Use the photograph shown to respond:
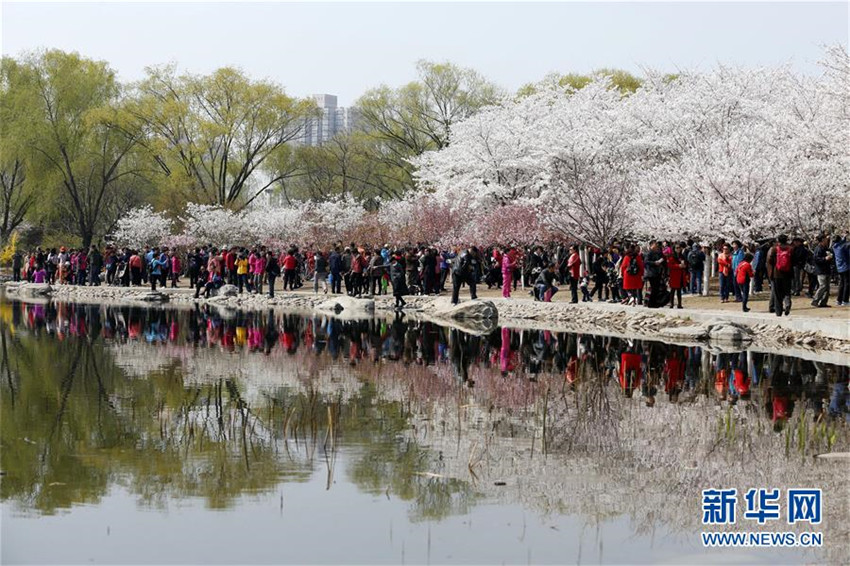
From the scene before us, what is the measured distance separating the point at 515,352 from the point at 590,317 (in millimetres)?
7728

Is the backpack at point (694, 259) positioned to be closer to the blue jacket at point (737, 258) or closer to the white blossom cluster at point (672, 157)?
the white blossom cluster at point (672, 157)

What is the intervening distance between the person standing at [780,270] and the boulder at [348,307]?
12.1m

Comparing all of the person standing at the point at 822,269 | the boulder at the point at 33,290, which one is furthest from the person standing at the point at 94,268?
the person standing at the point at 822,269

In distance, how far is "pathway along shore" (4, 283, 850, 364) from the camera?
2159 centimetres

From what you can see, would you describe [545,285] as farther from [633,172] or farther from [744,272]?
[633,172]

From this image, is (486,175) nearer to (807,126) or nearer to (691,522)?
(807,126)

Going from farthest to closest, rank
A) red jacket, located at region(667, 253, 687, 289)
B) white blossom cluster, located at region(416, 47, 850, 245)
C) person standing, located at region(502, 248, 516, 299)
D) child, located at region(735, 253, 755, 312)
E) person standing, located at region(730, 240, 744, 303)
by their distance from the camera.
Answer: person standing, located at region(502, 248, 516, 299) → white blossom cluster, located at region(416, 47, 850, 245) → person standing, located at region(730, 240, 744, 303) → red jacket, located at region(667, 253, 687, 289) → child, located at region(735, 253, 755, 312)

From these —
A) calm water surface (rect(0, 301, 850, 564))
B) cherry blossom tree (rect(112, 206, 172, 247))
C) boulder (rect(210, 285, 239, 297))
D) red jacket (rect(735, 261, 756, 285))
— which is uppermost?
cherry blossom tree (rect(112, 206, 172, 247))

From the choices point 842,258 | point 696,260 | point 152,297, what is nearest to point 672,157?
point 696,260

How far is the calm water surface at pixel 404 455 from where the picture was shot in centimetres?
803

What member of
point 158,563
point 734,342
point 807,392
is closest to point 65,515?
point 158,563

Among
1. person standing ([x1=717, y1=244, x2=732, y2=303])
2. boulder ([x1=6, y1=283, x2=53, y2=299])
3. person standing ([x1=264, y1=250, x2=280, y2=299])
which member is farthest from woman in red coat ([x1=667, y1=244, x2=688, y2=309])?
boulder ([x1=6, y1=283, x2=53, y2=299])

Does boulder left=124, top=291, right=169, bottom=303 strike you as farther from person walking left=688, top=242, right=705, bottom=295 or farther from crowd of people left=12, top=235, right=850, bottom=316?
person walking left=688, top=242, right=705, bottom=295

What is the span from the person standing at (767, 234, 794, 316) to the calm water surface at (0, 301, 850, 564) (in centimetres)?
454
